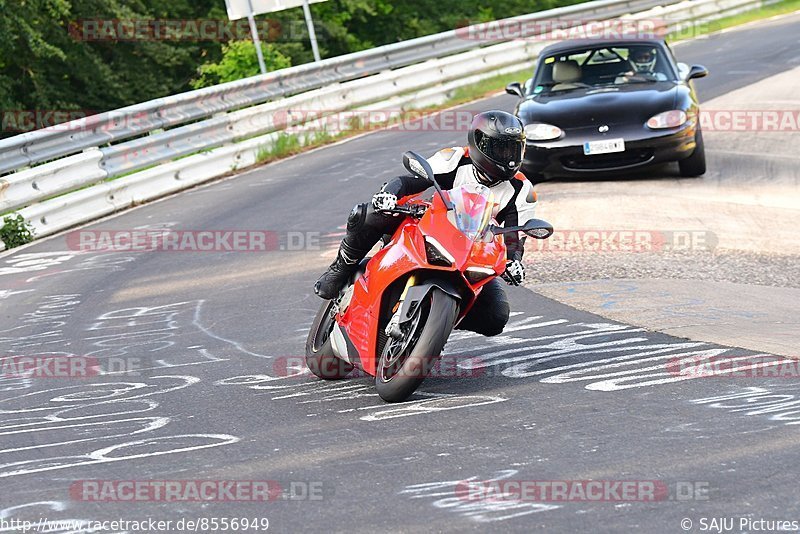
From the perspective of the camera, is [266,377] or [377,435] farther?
[266,377]

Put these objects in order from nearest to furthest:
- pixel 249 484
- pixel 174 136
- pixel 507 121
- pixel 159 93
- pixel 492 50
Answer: pixel 249 484
pixel 507 121
pixel 174 136
pixel 492 50
pixel 159 93

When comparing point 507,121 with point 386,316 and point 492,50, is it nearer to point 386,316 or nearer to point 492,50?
point 386,316

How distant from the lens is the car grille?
14.6m

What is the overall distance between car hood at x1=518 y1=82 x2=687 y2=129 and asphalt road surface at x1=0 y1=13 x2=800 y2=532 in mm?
4568

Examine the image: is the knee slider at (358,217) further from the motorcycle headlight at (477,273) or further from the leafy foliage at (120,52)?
the leafy foliage at (120,52)

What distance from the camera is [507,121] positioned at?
7.04 meters

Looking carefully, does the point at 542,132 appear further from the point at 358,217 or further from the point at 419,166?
the point at 419,166

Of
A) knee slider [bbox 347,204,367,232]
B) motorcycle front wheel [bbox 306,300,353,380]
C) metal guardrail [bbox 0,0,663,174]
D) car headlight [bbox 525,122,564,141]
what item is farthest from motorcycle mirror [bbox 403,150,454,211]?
metal guardrail [bbox 0,0,663,174]

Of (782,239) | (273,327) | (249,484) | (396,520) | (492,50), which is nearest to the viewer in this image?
(396,520)

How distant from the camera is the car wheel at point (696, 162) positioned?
15031 millimetres

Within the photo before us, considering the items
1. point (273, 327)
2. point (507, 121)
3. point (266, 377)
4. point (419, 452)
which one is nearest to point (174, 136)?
point (273, 327)

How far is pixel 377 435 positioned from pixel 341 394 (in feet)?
3.90

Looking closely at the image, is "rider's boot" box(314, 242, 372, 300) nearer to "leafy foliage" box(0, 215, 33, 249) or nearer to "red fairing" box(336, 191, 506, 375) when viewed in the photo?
"red fairing" box(336, 191, 506, 375)

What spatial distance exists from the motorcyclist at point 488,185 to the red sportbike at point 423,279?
0.10 m
